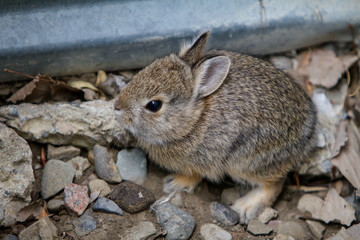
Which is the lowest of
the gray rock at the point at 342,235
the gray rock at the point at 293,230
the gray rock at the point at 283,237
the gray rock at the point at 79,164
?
the gray rock at the point at 293,230

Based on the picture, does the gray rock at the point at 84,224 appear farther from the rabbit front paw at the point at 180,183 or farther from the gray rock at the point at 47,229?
the rabbit front paw at the point at 180,183

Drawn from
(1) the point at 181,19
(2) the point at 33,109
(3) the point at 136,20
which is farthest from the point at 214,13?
(2) the point at 33,109

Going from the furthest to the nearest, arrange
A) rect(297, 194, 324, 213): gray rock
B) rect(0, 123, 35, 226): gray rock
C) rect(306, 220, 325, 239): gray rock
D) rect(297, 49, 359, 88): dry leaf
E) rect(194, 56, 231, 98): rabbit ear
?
rect(297, 49, 359, 88): dry leaf → rect(297, 194, 324, 213): gray rock → rect(306, 220, 325, 239): gray rock → rect(194, 56, 231, 98): rabbit ear → rect(0, 123, 35, 226): gray rock

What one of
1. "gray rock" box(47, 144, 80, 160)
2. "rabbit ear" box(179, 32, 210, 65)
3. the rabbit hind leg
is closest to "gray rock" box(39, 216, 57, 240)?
"gray rock" box(47, 144, 80, 160)

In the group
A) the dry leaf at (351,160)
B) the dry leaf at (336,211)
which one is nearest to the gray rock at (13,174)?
the dry leaf at (336,211)

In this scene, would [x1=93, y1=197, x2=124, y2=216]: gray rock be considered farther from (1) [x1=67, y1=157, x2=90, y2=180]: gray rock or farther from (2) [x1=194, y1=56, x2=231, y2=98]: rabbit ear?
(2) [x1=194, y1=56, x2=231, y2=98]: rabbit ear

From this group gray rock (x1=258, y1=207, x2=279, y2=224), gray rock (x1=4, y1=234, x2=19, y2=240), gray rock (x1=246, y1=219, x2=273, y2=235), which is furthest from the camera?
gray rock (x1=258, y1=207, x2=279, y2=224)
